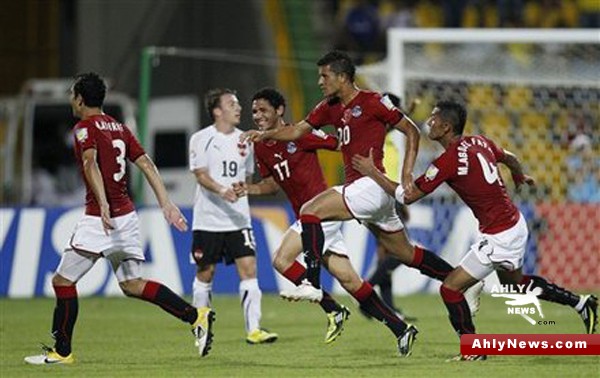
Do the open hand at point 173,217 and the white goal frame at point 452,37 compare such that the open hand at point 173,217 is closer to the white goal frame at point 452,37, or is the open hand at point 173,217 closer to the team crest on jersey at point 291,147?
the team crest on jersey at point 291,147

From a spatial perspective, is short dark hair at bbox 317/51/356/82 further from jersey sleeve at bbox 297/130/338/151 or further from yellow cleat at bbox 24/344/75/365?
yellow cleat at bbox 24/344/75/365

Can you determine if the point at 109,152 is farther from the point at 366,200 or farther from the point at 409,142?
the point at 409,142

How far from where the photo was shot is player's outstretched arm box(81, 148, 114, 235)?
36.6 ft

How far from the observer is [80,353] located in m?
12.3

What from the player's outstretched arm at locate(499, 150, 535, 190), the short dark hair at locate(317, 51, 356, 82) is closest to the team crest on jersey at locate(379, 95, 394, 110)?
the short dark hair at locate(317, 51, 356, 82)

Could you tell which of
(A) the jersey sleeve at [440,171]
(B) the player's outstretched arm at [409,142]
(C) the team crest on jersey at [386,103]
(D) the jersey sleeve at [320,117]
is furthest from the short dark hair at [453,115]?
(D) the jersey sleeve at [320,117]

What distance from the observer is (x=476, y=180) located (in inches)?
445

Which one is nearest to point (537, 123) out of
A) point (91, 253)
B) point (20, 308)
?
point (20, 308)

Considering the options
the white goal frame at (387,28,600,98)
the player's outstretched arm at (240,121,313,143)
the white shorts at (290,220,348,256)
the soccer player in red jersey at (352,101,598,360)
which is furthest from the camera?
the white goal frame at (387,28,600,98)

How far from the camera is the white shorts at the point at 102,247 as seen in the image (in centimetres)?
1146

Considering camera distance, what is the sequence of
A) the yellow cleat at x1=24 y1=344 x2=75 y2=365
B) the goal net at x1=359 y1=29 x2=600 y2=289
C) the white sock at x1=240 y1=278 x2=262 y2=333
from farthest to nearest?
1. the goal net at x1=359 y1=29 x2=600 y2=289
2. the white sock at x1=240 y1=278 x2=262 y2=333
3. the yellow cleat at x1=24 y1=344 x2=75 y2=365

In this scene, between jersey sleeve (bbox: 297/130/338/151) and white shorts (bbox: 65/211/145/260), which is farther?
jersey sleeve (bbox: 297/130/338/151)

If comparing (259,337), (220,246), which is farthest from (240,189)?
Result: (259,337)

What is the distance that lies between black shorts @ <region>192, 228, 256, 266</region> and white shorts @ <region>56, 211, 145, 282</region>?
202cm
